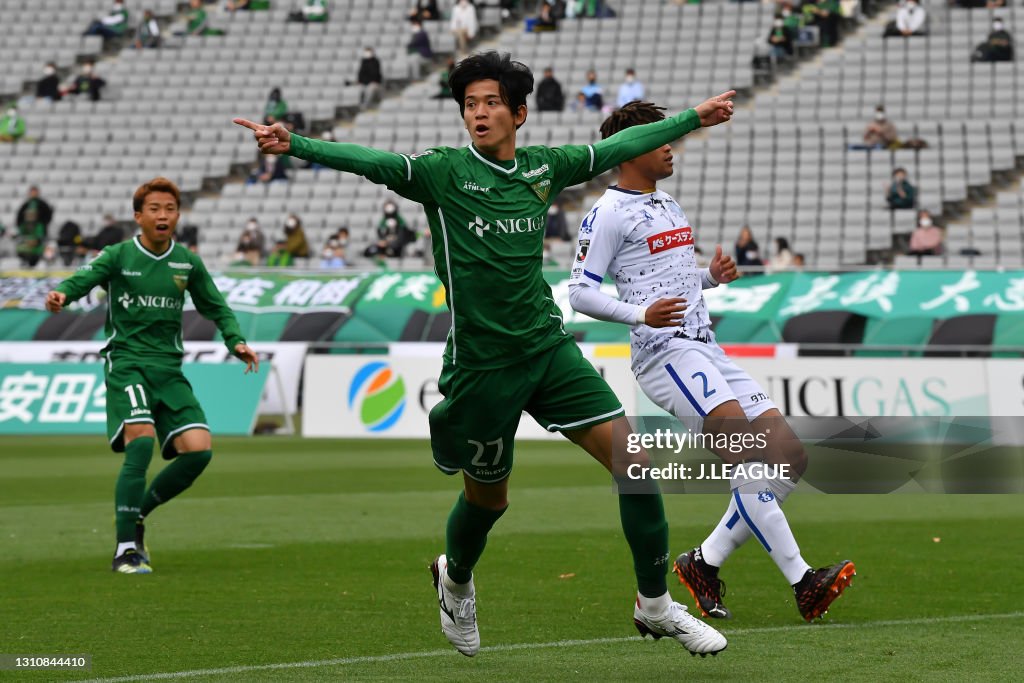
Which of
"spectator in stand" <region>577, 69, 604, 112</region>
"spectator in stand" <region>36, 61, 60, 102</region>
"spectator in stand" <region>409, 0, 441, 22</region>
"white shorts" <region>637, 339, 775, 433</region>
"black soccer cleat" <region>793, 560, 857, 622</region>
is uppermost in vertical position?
"white shorts" <region>637, 339, 775, 433</region>

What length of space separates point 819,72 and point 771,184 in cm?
347

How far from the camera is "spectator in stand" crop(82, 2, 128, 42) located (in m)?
37.2

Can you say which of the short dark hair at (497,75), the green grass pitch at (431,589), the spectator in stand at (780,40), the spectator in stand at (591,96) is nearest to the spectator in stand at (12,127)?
the spectator in stand at (591,96)

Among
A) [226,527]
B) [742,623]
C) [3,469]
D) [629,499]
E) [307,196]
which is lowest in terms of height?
[307,196]

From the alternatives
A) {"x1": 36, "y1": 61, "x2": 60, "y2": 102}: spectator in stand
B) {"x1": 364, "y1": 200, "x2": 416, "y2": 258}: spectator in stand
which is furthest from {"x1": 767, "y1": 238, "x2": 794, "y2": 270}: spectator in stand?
{"x1": 36, "y1": 61, "x2": 60, "y2": 102}: spectator in stand

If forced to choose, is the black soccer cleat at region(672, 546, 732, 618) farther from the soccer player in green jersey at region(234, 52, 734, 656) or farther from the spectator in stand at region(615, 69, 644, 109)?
the spectator in stand at region(615, 69, 644, 109)

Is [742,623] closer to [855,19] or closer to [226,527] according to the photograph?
[226,527]

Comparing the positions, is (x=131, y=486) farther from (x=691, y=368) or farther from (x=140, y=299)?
(x=691, y=368)

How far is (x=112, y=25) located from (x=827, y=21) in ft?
54.9

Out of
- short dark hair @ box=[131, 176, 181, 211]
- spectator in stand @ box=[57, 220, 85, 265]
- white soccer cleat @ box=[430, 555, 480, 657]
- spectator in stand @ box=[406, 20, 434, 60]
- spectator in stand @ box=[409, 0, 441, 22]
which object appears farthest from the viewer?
spectator in stand @ box=[409, 0, 441, 22]

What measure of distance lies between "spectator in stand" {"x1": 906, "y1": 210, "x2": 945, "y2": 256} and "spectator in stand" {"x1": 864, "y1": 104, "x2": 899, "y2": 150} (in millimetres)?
2988

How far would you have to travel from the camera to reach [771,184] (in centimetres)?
2830

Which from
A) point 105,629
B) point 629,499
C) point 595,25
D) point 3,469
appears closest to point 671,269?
point 629,499

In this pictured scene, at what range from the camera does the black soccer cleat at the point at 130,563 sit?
9227 mm
